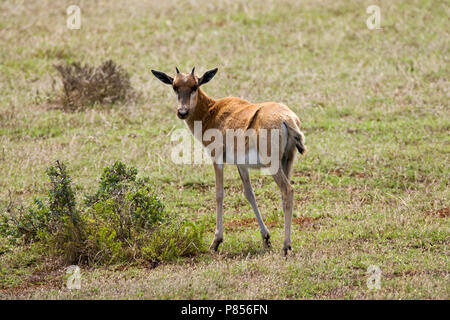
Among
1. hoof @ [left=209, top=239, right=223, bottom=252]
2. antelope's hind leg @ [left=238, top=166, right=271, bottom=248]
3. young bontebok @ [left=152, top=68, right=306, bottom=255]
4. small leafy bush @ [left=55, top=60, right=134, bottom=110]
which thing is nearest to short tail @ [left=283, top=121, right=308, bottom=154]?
young bontebok @ [left=152, top=68, right=306, bottom=255]

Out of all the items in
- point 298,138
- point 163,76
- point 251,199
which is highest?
point 163,76

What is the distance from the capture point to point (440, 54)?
19.5 metres

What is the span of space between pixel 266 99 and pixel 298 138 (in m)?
8.76

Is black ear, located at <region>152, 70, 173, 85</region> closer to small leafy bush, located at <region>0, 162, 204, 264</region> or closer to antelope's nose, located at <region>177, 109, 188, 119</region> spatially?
antelope's nose, located at <region>177, 109, 188, 119</region>

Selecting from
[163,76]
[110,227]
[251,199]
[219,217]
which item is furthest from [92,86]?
[219,217]

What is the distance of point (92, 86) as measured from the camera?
1711cm

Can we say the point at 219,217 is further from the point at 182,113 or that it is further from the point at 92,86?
the point at 92,86

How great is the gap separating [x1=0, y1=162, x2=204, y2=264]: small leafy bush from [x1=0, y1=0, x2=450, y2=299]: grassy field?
0.83 ft

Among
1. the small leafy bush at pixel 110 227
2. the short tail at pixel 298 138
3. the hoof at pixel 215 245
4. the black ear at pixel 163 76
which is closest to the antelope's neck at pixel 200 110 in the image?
the black ear at pixel 163 76

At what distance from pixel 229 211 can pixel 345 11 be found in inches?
554

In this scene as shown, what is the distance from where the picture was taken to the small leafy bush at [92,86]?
16.9m

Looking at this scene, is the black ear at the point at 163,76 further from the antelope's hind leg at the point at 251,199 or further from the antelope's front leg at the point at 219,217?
the antelope's hind leg at the point at 251,199

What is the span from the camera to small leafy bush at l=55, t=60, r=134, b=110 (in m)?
16.9

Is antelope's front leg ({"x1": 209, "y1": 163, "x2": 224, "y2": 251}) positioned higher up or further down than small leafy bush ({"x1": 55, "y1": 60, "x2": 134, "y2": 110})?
further down
